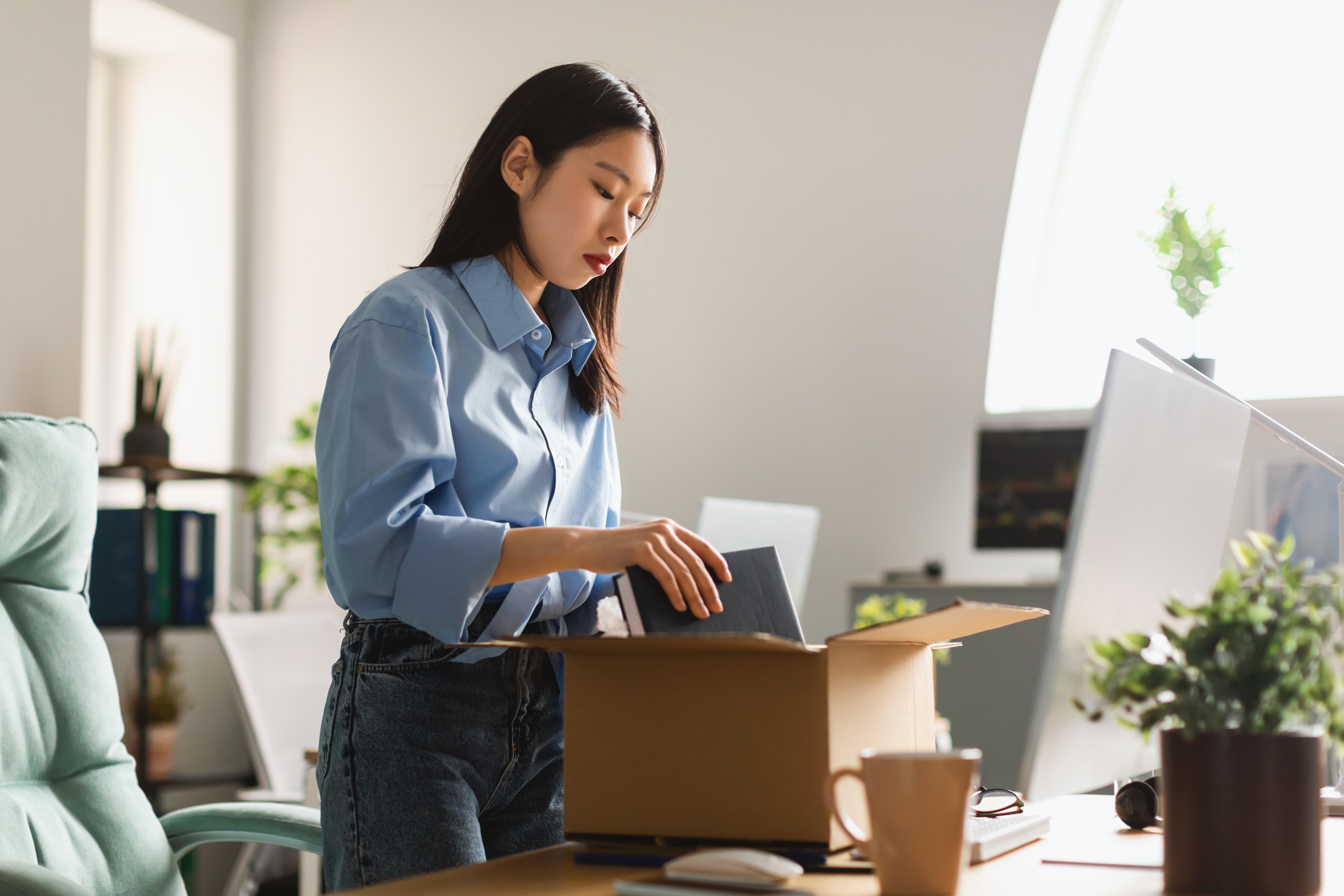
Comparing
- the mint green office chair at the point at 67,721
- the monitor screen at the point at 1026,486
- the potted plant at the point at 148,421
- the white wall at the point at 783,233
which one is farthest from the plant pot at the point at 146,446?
the monitor screen at the point at 1026,486

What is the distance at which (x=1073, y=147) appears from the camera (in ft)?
11.8

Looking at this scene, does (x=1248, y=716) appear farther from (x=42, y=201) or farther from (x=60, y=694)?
(x=42, y=201)

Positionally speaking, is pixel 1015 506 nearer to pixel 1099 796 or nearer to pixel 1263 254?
pixel 1263 254

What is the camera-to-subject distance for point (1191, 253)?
3.04 m

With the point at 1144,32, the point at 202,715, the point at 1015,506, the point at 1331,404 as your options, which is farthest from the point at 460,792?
the point at 1144,32

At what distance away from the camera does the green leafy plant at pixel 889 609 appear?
2.87m

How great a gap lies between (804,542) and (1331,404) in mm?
1457

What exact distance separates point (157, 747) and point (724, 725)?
2830 mm

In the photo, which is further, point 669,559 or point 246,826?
point 246,826

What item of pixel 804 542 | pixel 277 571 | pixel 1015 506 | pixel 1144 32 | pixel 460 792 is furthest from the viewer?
pixel 277 571

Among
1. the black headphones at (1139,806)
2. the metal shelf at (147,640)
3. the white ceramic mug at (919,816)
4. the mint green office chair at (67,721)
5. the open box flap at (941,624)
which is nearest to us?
the white ceramic mug at (919,816)

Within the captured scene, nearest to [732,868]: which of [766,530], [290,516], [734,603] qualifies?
[734,603]

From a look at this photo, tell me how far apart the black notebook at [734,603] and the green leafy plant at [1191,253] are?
2.39 m

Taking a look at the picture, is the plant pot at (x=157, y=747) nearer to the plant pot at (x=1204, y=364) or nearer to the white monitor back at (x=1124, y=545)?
the plant pot at (x=1204, y=364)
